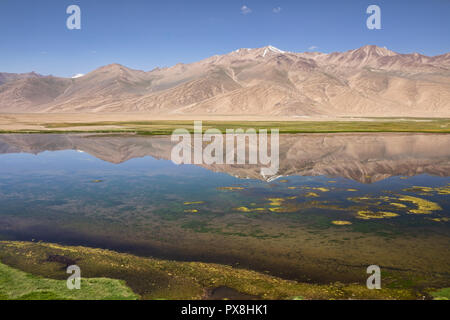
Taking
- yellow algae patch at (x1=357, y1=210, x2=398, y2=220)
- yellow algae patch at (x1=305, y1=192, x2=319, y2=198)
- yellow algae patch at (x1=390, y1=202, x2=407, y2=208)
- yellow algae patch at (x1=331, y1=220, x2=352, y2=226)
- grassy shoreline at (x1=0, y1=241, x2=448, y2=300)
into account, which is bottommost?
grassy shoreline at (x1=0, y1=241, x2=448, y2=300)

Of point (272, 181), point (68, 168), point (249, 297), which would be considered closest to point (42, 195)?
point (68, 168)

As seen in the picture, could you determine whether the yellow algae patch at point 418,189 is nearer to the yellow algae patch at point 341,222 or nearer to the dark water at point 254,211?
the dark water at point 254,211

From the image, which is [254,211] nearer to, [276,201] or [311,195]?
[276,201]

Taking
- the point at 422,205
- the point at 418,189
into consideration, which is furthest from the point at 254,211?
the point at 418,189

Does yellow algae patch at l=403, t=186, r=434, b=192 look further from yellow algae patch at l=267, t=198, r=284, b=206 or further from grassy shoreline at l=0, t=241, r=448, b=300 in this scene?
grassy shoreline at l=0, t=241, r=448, b=300

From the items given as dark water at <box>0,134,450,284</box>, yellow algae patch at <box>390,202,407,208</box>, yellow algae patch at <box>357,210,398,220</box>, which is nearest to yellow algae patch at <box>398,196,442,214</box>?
dark water at <box>0,134,450,284</box>

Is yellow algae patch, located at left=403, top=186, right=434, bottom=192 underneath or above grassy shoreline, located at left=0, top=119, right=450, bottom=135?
underneath
